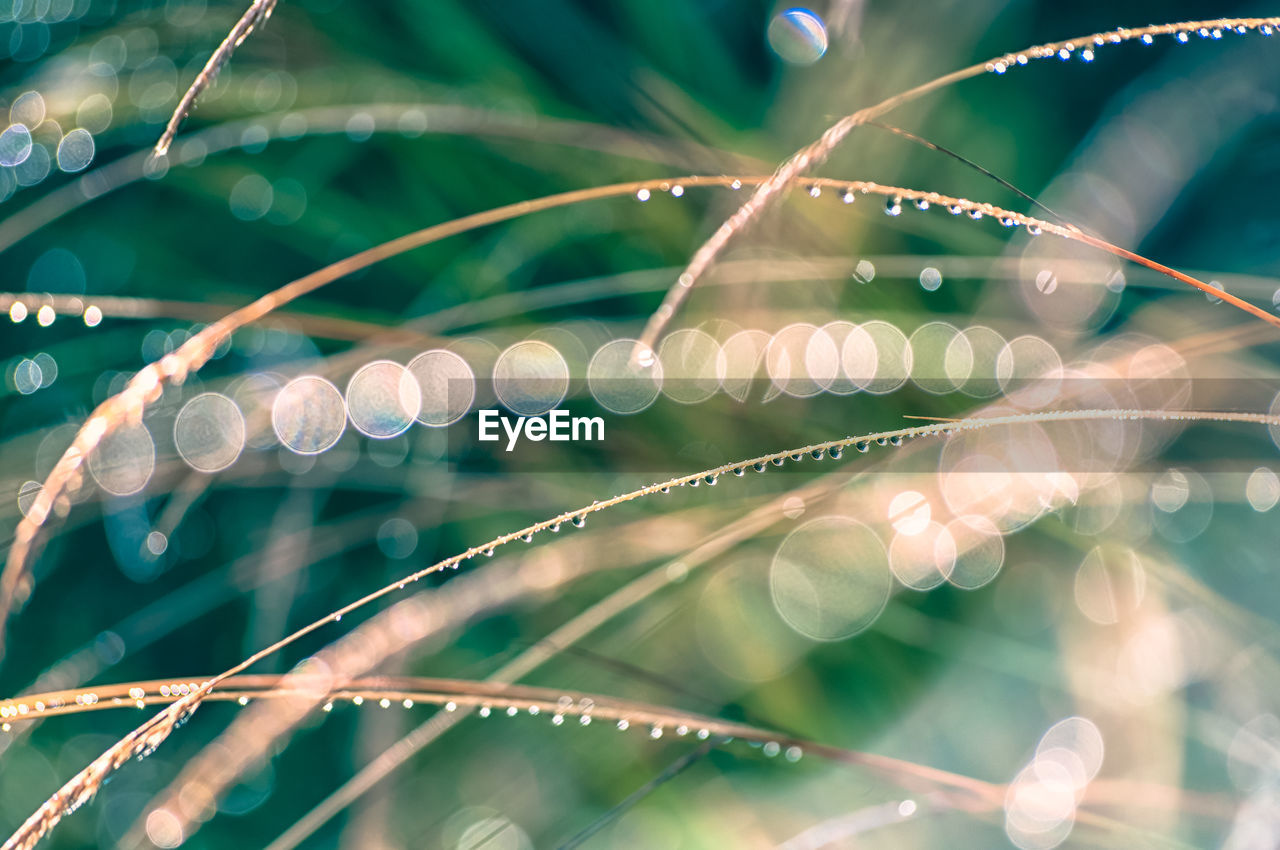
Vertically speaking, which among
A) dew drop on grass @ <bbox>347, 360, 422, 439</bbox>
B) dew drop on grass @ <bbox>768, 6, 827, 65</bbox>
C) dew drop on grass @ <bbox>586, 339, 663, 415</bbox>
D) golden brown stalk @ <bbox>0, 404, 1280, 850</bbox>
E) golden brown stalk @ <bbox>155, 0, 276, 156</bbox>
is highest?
dew drop on grass @ <bbox>768, 6, 827, 65</bbox>

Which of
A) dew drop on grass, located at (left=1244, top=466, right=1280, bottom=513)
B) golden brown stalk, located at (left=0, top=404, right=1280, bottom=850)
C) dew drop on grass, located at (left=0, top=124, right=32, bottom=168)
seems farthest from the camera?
dew drop on grass, located at (left=0, top=124, right=32, bottom=168)

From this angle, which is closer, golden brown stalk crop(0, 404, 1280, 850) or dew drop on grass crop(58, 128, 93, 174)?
golden brown stalk crop(0, 404, 1280, 850)

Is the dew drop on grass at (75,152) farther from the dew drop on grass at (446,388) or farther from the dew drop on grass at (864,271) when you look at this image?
the dew drop on grass at (864,271)

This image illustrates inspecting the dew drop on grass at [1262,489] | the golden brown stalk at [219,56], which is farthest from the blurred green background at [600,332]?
the golden brown stalk at [219,56]

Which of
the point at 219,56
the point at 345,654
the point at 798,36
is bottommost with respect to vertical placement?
the point at 345,654

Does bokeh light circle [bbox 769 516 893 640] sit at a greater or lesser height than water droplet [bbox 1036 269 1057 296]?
lesser

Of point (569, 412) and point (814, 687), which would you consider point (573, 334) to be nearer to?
point (569, 412)

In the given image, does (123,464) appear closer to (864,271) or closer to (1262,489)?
(864,271)

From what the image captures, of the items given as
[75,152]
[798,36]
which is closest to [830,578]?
[798,36]

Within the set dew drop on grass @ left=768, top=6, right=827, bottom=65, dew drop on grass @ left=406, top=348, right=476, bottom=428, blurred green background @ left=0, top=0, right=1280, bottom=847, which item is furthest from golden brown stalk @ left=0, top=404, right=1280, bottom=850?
dew drop on grass @ left=768, top=6, right=827, bottom=65

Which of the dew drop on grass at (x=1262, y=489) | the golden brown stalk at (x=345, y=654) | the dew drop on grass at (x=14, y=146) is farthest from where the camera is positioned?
the dew drop on grass at (x=14, y=146)

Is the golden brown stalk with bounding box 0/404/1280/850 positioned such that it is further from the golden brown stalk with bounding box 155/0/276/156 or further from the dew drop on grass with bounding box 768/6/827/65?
the dew drop on grass with bounding box 768/6/827/65
